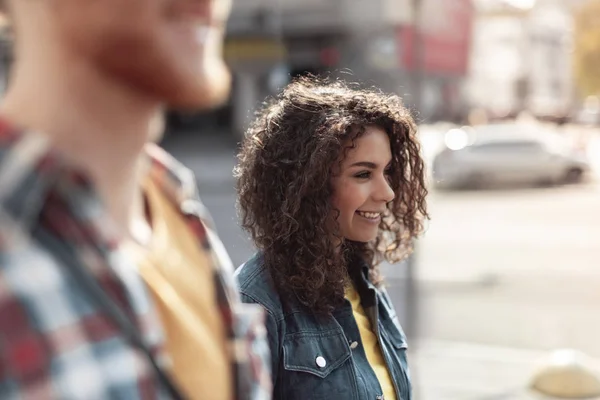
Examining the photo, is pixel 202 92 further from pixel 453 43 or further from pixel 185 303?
pixel 453 43

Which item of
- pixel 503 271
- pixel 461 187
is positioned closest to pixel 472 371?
pixel 503 271

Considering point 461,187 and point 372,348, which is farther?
point 461,187

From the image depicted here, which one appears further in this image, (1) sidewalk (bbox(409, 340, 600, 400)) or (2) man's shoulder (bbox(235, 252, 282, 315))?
(1) sidewalk (bbox(409, 340, 600, 400))

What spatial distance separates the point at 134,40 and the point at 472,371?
17.4ft

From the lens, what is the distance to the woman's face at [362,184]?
82.5 inches

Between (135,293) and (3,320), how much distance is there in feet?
0.48

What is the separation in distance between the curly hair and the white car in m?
17.4

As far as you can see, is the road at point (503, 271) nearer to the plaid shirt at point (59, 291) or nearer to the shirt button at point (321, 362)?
the shirt button at point (321, 362)

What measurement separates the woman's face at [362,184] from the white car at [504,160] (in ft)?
57.2

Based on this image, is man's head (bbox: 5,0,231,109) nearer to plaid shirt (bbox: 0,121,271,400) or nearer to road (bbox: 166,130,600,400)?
plaid shirt (bbox: 0,121,271,400)

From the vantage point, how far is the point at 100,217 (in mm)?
890

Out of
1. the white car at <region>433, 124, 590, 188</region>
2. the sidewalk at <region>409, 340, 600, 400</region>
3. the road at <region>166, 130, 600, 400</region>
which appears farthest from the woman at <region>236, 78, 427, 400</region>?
the white car at <region>433, 124, 590, 188</region>

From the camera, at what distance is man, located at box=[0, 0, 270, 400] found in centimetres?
80

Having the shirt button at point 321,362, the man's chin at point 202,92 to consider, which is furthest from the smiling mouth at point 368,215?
the man's chin at point 202,92
